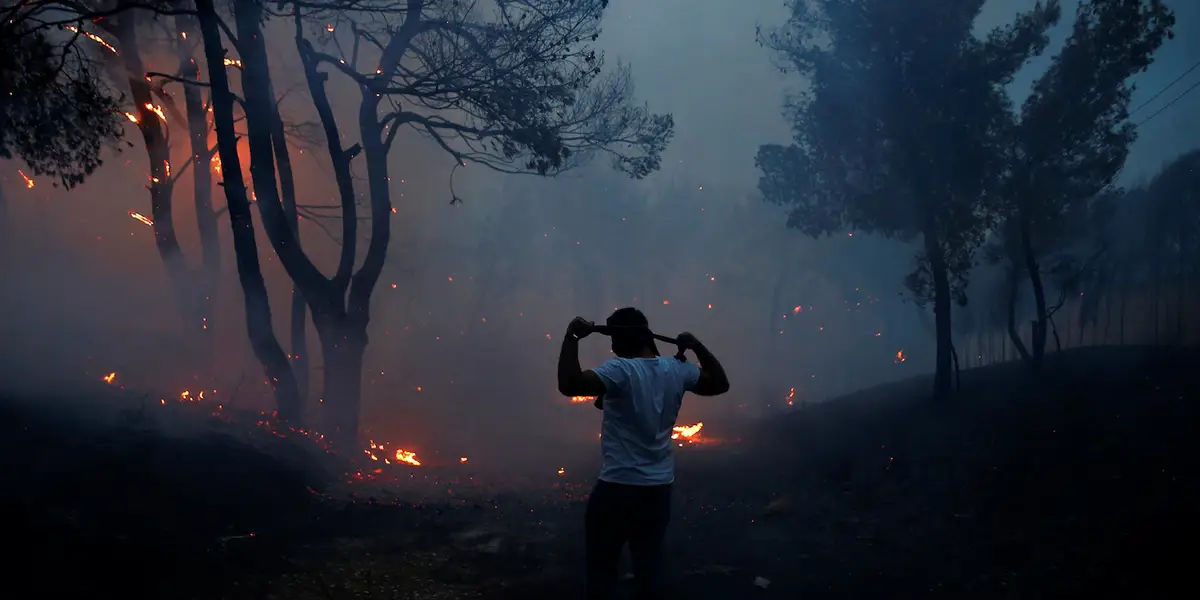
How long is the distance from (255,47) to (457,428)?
17118mm

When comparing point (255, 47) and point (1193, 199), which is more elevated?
point (1193, 199)

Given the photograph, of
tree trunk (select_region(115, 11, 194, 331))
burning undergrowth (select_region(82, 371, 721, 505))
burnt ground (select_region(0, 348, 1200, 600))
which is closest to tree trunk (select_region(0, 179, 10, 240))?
tree trunk (select_region(115, 11, 194, 331))

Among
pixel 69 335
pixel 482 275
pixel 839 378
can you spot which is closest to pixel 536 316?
Result: pixel 482 275

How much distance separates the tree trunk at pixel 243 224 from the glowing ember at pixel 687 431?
533 inches

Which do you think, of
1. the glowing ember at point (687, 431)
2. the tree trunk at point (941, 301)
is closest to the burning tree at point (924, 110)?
the tree trunk at point (941, 301)

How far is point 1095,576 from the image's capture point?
723cm

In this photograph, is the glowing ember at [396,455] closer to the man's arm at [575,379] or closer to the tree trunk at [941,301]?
the man's arm at [575,379]

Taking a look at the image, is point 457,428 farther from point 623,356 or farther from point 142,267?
point 623,356

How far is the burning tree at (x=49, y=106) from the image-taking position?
10125 millimetres

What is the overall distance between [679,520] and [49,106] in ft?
34.9

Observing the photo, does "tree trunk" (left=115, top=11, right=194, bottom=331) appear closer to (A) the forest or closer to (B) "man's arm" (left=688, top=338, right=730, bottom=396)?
(A) the forest

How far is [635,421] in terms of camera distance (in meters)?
A: 4.63

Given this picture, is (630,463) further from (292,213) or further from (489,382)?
(489,382)

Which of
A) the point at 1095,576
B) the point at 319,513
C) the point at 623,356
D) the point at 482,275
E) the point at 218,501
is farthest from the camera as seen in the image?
the point at 482,275
